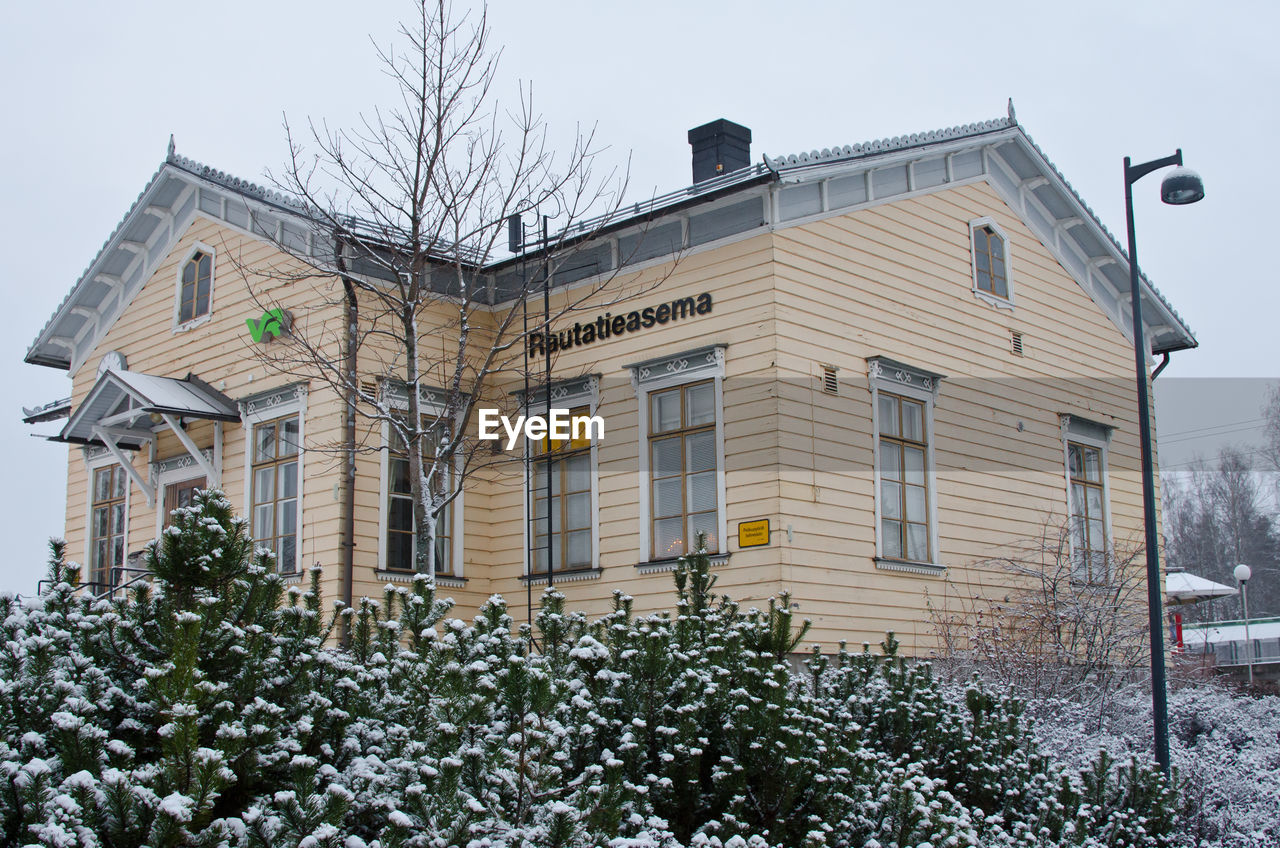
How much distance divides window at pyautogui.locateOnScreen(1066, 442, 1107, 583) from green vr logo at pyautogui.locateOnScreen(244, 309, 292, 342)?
400 inches

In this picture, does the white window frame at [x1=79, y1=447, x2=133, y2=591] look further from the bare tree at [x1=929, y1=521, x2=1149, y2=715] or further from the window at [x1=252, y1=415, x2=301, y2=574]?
the bare tree at [x1=929, y1=521, x2=1149, y2=715]

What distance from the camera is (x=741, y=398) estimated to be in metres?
13.1

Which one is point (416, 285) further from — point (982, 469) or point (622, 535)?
point (982, 469)

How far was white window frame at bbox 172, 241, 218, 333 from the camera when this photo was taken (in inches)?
639

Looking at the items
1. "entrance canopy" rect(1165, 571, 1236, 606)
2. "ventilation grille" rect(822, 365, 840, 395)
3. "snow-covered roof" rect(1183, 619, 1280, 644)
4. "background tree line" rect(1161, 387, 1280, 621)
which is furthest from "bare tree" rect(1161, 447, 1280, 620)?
"ventilation grille" rect(822, 365, 840, 395)

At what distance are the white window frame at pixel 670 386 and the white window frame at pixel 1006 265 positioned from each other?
4.25 m

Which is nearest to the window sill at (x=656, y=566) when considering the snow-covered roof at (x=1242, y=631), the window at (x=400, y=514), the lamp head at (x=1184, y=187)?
the window at (x=400, y=514)

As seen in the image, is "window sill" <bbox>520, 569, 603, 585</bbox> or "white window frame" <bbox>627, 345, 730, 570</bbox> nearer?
"white window frame" <bbox>627, 345, 730, 570</bbox>

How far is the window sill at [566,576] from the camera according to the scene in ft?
46.3

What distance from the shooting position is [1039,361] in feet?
54.0

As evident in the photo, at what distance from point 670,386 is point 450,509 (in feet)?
10.6

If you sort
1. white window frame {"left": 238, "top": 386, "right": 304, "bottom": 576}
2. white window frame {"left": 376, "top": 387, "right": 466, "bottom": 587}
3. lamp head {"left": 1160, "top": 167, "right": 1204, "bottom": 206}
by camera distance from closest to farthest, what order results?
lamp head {"left": 1160, "top": 167, "right": 1204, "bottom": 206}
white window frame {"left": 376, "top": 387, "right": 466, "bottom": 587}
white window frame {"left": 238, "top": 386, "right": 304, "bottom": 576}

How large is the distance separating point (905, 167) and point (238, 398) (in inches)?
341

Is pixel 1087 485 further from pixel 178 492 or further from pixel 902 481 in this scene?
pixel 178 492
